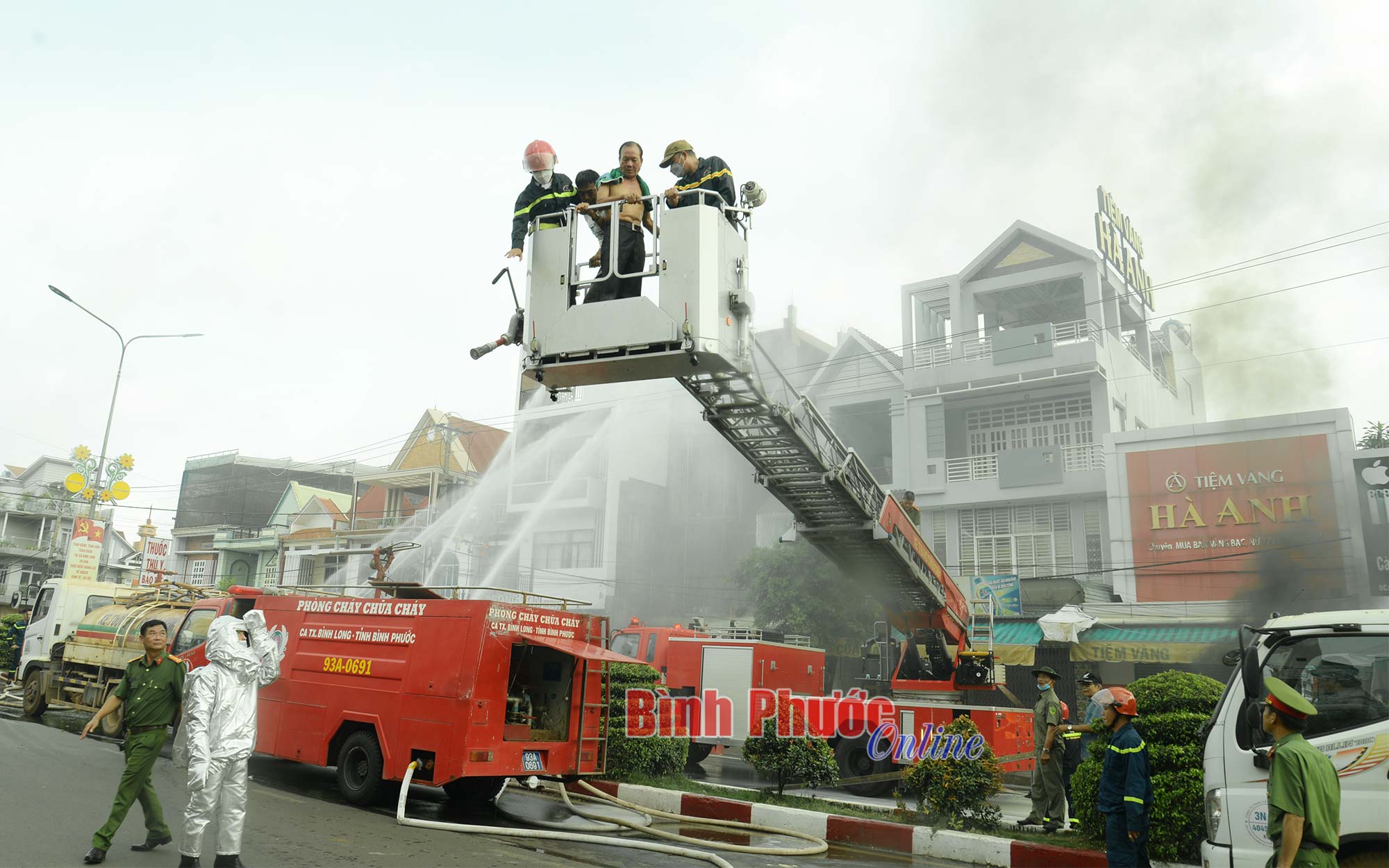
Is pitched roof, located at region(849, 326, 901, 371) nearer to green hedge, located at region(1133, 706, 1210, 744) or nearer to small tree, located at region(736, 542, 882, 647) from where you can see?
small tree, located at region(736, 542, 882, 647)

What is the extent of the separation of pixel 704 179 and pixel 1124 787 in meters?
5.58

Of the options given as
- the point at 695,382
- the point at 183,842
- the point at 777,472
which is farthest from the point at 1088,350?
the point at 183,842

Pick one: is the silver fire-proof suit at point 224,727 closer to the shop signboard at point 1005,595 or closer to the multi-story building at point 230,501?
the shop signboard at point 1005,595

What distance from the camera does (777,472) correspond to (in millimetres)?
11109

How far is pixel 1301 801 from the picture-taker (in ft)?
13.8

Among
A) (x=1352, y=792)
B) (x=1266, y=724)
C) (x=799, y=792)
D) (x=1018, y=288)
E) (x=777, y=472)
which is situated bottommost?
(x=799, y=792)

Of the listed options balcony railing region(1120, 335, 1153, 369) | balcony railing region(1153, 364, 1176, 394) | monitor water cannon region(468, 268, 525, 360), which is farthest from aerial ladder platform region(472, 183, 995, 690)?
balcony railing region(1153, 364, 1176, 394)

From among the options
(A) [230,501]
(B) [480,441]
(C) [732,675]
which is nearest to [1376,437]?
(C) [732,675]

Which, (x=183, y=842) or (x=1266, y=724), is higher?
(x=1266, y=724)

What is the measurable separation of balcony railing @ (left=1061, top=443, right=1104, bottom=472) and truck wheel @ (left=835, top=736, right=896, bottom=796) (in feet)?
48.1

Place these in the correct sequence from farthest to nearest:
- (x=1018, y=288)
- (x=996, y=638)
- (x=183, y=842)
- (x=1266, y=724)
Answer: (x=1018, y=288) → (x=996, y=638) → (x=183, y=842) → (x=1266, y=724)

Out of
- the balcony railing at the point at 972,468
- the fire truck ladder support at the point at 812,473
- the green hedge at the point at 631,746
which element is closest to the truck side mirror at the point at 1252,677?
the fire truck ladder support at the point at 812,473

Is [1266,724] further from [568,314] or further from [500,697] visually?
[500,697]

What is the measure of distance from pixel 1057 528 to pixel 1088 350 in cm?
503
